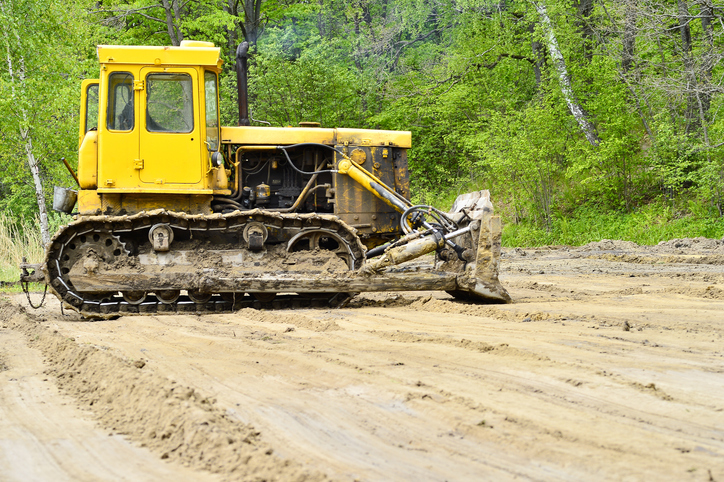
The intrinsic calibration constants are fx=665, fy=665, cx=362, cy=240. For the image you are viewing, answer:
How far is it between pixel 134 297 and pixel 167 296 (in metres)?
0.37

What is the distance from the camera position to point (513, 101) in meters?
19.5

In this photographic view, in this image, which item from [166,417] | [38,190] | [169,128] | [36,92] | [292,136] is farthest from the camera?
[38,190]

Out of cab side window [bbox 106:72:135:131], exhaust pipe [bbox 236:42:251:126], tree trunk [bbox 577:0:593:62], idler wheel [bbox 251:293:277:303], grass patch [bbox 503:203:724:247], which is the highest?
tree trunk [bbox 577:0:593:62]

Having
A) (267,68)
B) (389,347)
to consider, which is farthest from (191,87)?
(267,68)

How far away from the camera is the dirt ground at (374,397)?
2783 millimetres

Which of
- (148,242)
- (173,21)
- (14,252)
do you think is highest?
(173,21)

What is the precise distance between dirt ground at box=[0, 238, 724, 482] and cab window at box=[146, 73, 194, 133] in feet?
8.01

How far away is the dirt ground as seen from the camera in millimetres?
2783

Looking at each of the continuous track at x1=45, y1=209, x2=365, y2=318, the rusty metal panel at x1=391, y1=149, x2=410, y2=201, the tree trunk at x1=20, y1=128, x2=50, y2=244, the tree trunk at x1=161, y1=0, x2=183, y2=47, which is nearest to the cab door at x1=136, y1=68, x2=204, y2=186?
the continuous track at x1=45, y1=209, x2=365, y2=318

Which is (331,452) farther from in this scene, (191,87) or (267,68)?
(267,68)

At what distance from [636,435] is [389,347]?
7.58 feet

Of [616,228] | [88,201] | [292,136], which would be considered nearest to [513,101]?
[616,228]

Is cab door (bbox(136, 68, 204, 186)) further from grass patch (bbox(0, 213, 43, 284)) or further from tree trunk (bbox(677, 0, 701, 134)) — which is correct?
tree trunk (bbox(677, 0, 701, 134))

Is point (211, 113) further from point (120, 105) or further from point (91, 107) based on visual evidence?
point (91, 107)
